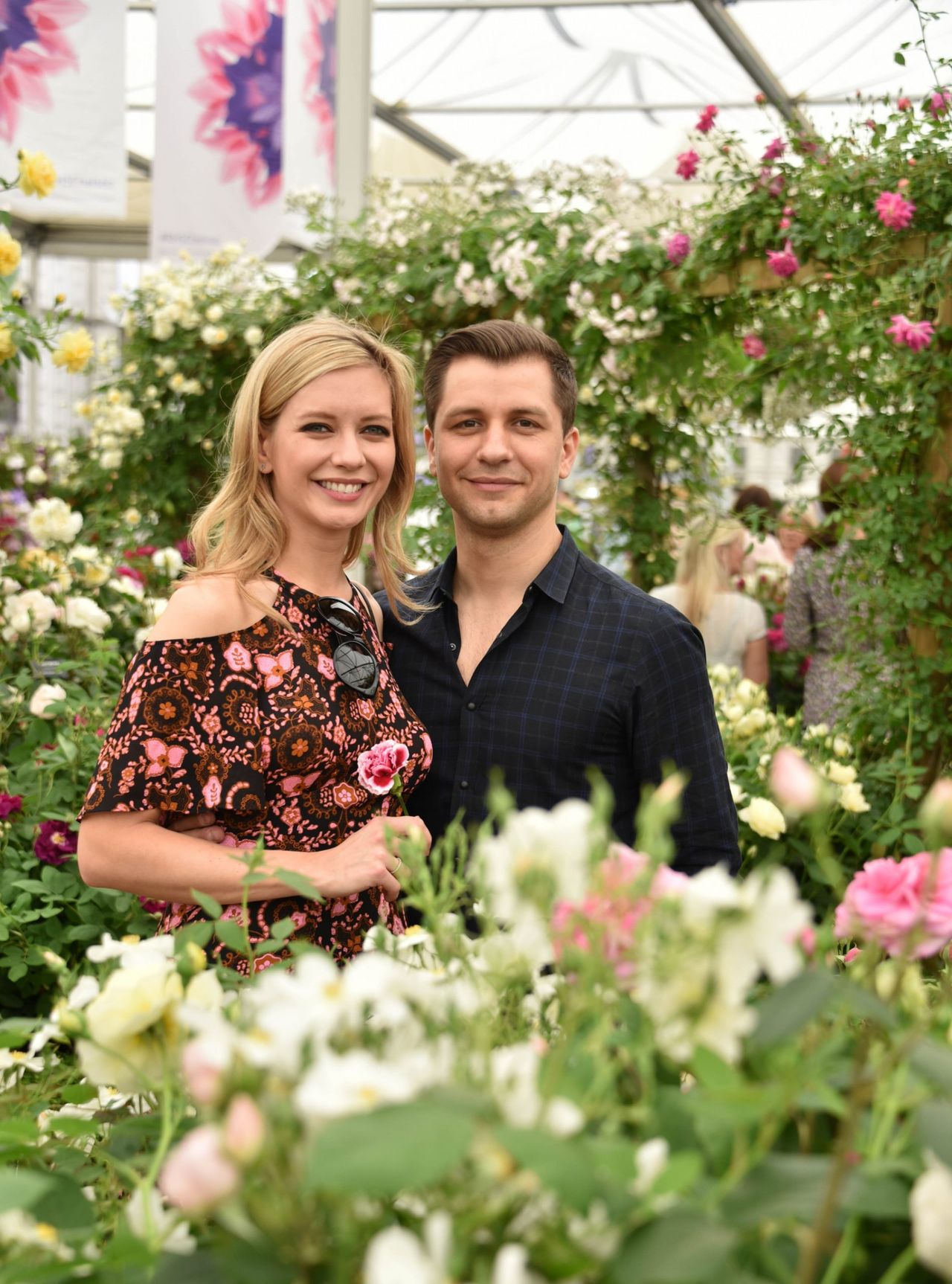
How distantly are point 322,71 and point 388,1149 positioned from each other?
456cm

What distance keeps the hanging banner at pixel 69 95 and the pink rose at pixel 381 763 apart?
2.57 metres

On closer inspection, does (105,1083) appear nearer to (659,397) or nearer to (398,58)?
(659,397)

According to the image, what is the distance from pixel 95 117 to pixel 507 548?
8.25 feet

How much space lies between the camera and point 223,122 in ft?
13.4

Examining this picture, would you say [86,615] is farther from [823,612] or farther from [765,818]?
[823,612]

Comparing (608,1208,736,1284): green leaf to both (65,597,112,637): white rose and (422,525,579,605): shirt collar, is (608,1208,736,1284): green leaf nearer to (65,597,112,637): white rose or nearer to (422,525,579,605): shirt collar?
(422,525,579,605): shirt collar

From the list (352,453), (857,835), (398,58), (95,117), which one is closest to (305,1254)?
(352,453)

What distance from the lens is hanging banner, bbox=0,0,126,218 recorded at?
343 cm

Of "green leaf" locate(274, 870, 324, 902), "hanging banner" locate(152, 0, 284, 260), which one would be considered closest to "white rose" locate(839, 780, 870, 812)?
"green leaf" locate(274, 870, 324, 902)

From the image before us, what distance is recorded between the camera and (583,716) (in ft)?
6.13

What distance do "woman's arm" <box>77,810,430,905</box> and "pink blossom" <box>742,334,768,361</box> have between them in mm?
2476

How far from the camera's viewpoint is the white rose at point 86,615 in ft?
9.80

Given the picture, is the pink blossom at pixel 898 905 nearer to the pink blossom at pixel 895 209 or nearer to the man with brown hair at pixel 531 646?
the man with brown hair at pixel 531 646

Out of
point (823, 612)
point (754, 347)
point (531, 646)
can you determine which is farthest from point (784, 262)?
point (531, 646)
